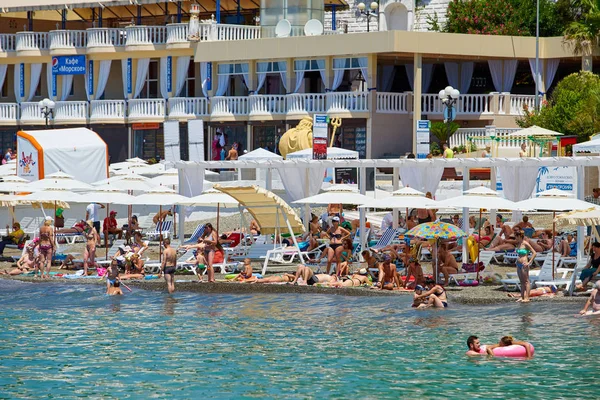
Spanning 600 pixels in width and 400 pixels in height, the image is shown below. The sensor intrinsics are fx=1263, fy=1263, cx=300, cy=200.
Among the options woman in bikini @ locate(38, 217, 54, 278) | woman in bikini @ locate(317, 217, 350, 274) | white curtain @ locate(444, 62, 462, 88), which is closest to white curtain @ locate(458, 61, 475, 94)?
white curtain @ locate(444, 62, 462, 88)

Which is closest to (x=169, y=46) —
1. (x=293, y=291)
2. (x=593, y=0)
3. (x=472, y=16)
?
(x=472, y=16)

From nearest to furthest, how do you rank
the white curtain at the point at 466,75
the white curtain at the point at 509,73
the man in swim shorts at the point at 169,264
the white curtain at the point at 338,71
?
the man in swim shorts at the point at 169,264 → the white curtain at the point at 338,71 → the white curtain at the point at 509,73 → the white curtain at the point at 466,75

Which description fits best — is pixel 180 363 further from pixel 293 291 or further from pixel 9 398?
pixel 293 291

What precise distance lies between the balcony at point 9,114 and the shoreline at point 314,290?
83.1 feet

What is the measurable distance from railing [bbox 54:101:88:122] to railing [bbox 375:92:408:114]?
13.6 metres

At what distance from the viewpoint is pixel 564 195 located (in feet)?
87.7

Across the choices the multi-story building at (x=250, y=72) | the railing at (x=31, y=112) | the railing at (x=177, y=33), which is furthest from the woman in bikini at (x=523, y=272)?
the railing at (x=31, y=112)

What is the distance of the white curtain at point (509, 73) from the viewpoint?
1823 inches

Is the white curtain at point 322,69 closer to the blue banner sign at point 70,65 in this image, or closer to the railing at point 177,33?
the railing at point 177,33

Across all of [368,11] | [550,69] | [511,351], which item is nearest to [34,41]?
[368,11]

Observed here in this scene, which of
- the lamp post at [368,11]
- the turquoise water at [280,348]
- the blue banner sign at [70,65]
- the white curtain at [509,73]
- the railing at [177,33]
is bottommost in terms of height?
the turquoise water at [280,348]

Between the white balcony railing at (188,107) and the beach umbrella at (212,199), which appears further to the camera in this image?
the white balcony railing at (188,107)

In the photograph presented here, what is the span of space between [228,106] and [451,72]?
28.2 feet

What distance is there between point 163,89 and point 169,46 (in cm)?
197
